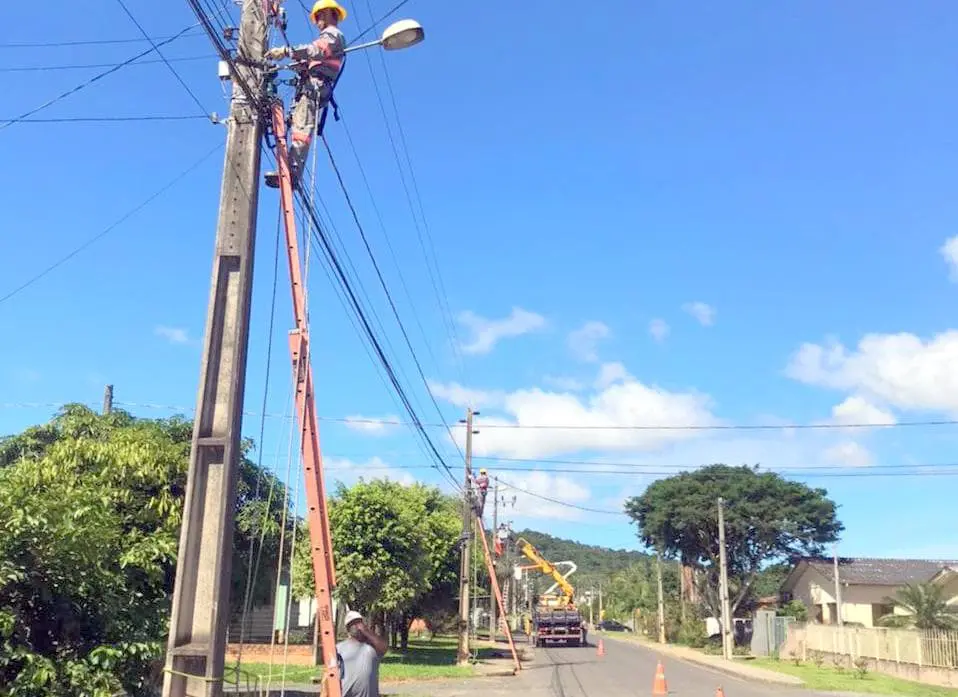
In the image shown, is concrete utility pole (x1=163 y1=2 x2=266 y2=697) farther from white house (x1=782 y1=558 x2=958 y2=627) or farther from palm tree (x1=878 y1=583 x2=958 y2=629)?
white house (x1=782 y1=558 x2=958 y2=627)

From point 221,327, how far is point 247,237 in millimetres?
777

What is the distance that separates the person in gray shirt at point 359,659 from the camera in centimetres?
684

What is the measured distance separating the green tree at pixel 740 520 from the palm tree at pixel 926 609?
19.0 m

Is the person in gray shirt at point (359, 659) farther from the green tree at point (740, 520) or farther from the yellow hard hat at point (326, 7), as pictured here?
the green tree at point (740, 520)

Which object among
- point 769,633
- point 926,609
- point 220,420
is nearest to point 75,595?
point 220,420

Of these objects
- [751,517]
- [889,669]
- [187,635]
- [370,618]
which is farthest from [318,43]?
[751,517]

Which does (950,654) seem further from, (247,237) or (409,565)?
(247,237)

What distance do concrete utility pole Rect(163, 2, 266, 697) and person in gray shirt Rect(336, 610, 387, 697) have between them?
3.04 ft

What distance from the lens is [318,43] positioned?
835cm

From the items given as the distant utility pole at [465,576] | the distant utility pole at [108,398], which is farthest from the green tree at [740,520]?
the distant utility pole at [108,398]

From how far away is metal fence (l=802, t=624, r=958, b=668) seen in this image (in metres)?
25.7

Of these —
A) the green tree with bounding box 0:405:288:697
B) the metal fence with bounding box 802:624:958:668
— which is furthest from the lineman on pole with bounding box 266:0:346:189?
the metal fence with bounding box 802:624:958:668

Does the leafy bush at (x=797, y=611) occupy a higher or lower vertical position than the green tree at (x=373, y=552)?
lower

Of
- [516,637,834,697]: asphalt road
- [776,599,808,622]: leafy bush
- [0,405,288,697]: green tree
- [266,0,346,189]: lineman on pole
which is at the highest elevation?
[266,0,346,189]: lineman on pole
